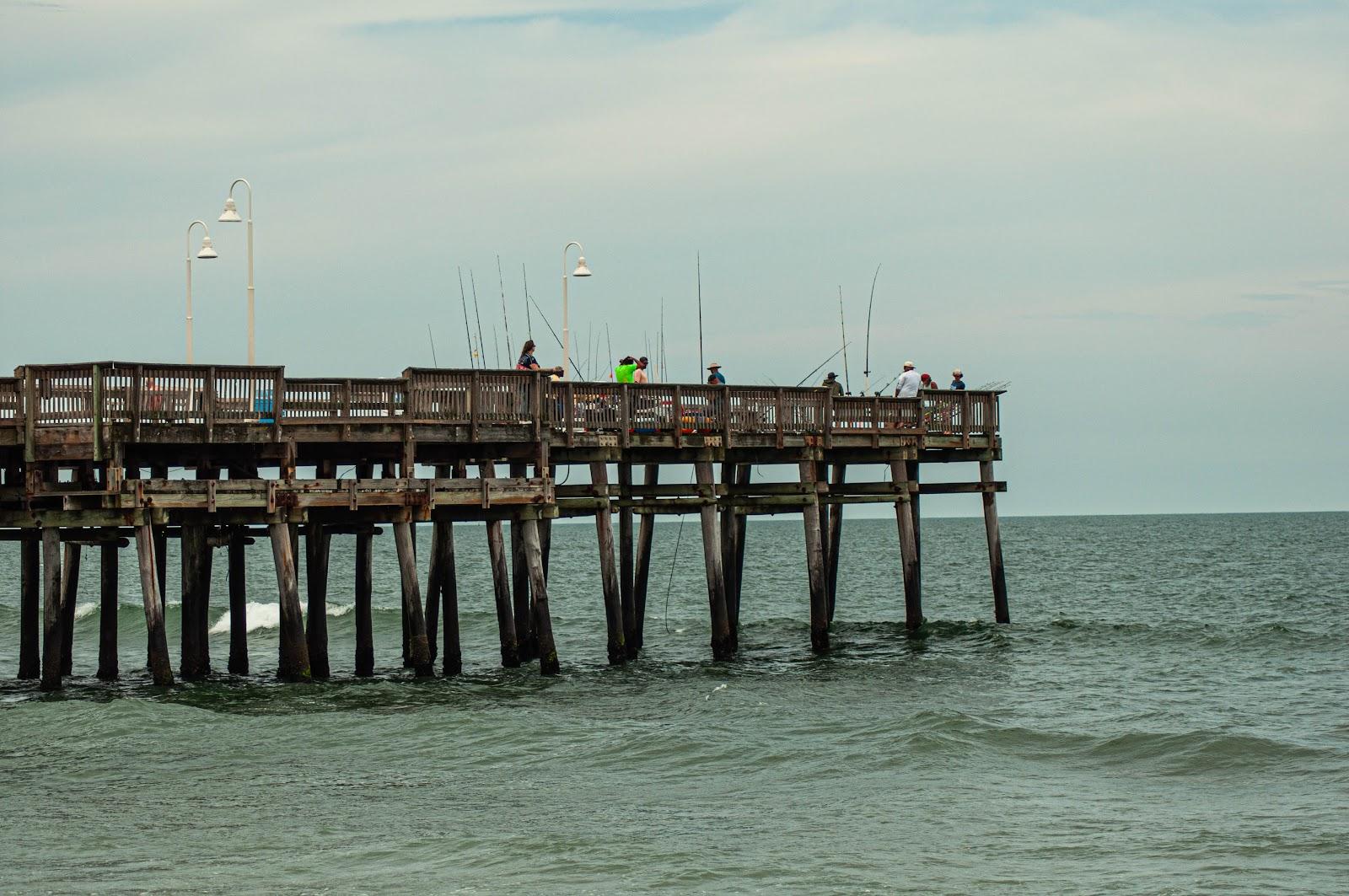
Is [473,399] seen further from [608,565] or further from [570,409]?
[608,565]

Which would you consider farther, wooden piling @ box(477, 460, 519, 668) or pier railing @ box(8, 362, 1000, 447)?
wooden piling @ box(477, 460, 519, 668)

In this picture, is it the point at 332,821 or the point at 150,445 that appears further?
the point at 150,445

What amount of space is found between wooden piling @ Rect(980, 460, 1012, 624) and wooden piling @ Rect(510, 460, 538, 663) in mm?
10295

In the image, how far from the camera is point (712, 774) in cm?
2181

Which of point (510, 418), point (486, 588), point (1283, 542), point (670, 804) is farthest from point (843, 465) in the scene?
point (1283, 542)

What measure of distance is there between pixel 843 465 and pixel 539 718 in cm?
1485

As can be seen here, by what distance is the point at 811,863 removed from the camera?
55.5 feet

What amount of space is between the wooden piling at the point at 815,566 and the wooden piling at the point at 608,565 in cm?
388

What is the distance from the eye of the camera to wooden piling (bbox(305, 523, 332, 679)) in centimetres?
2856

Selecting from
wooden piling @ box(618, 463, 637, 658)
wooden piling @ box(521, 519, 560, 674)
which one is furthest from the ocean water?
wooden piling @ box(618, 463, 637, 658)

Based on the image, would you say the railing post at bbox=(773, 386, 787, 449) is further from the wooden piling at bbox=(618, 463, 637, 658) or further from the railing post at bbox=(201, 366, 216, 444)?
the railing post at bbox=(201, 366, 216, 444)

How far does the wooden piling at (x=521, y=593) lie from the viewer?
30391 millimetres

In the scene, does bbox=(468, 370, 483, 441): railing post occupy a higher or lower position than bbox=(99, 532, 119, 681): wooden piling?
higher

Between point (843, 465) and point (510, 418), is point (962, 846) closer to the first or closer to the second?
point (510, 418)
